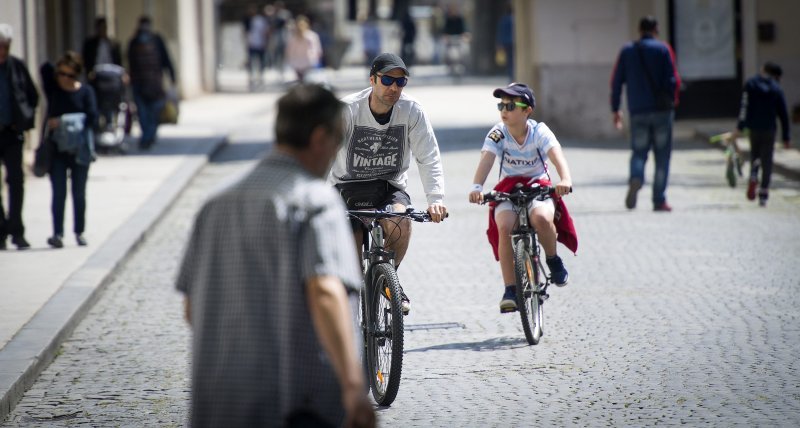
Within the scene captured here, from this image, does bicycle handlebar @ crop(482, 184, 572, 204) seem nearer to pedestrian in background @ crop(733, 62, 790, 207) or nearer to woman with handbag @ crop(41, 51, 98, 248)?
woman with handbag @ crop(41, 51, 98, 248)

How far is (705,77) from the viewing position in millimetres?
23688

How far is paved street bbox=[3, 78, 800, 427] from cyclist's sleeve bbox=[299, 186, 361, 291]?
0.43 meters

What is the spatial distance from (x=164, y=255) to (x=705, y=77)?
13060 millimetres

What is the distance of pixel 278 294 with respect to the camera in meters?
4.11

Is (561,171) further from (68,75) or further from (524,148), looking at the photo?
(68,75)

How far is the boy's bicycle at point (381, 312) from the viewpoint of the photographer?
702 cm

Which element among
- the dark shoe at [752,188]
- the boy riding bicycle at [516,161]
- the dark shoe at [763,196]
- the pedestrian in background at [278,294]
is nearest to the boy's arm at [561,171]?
the boy riding bicycle at [516,161]

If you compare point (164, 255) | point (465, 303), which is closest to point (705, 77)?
point (164, 255)

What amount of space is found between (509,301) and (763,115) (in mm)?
7323

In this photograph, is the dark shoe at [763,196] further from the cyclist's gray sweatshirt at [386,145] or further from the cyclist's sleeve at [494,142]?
the cyclist's gray sweatshirt at [386,145]

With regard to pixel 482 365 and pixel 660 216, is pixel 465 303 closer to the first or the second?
pixel 482 365

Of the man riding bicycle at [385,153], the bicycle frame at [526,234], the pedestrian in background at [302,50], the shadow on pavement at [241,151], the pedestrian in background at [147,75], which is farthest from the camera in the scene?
the pedestrian in background at [302,50]

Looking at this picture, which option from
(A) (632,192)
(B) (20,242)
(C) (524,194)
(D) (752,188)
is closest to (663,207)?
(A) (632,192)

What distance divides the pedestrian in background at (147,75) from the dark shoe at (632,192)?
925 centimetres
